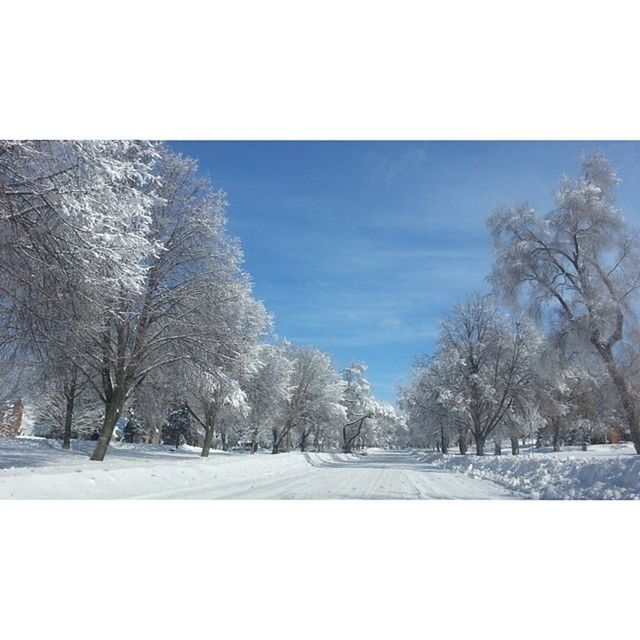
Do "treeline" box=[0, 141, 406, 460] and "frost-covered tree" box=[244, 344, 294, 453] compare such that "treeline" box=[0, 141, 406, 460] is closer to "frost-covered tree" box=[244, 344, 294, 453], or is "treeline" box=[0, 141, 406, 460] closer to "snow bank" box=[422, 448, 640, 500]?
"frost-covered tree" box=[244, 344, 294, 453]

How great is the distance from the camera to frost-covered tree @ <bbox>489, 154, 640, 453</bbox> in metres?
7.50

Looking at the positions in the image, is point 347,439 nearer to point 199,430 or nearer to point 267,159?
point 199,430

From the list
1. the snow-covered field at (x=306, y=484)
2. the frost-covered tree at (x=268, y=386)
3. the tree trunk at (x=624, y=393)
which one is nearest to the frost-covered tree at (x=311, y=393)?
the frost-covered tree at (x=268, y=386)

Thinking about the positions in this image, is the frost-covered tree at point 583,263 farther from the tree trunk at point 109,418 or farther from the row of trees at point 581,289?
the tree trunk at point 109,418

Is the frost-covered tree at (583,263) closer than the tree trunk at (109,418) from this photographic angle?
Yes

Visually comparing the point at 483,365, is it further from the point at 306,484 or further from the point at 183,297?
the point at 183,297

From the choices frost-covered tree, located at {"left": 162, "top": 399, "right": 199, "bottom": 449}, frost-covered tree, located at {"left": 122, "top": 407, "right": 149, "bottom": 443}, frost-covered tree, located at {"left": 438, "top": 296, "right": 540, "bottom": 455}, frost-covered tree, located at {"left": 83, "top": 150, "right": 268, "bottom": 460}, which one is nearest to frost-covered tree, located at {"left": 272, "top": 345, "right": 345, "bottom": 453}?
frost-covered tree, located at {"left": 438, "top": 296, "right": 540, "bottom": 455}

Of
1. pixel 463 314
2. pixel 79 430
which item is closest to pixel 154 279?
A: pixel 463 314

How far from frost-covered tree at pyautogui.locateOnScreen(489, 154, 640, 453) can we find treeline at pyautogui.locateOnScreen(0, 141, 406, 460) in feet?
18.3

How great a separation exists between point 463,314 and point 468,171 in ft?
Answer: 16.6

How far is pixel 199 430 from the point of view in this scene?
37281 millimetres

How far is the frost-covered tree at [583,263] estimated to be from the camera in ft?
24.6

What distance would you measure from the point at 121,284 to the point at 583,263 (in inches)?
305

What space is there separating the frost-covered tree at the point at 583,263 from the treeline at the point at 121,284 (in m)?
5.59
